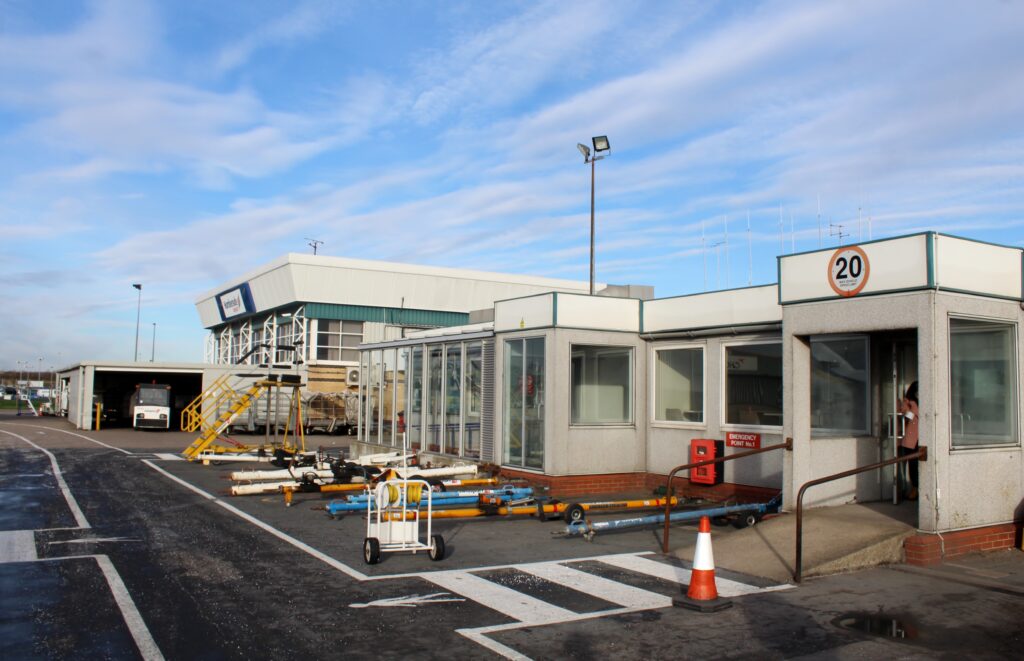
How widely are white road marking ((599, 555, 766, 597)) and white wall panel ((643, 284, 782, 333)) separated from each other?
609cm

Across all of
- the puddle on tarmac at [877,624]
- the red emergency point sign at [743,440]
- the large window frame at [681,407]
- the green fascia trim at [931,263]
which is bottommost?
the puddle on tarmac at [877,624]

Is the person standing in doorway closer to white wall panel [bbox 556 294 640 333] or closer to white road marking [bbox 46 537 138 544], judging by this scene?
white wall panel [bbox 556 294 640 333]

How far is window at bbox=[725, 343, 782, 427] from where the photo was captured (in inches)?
576

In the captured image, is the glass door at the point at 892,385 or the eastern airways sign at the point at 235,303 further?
the eastern airways sign at the point at 235,303

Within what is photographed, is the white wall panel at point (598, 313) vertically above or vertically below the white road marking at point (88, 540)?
above

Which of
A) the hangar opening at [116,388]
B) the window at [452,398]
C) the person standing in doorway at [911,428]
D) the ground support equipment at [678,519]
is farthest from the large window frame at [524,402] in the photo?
the hangar opening at [116,388]

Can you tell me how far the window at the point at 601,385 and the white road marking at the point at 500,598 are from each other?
7712 mm

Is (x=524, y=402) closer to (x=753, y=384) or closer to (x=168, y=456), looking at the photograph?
(x=753, y=384)

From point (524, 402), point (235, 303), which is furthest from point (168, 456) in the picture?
point (235, 303)

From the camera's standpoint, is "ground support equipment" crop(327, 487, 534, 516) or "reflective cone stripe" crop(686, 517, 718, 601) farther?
"ground support equipment" crop(327, 487, 534, 516)

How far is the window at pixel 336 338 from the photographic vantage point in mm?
46375

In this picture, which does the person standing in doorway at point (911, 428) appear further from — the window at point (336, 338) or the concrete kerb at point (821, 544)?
the window at point (336, 338)

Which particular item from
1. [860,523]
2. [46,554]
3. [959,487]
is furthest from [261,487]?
[959,487]

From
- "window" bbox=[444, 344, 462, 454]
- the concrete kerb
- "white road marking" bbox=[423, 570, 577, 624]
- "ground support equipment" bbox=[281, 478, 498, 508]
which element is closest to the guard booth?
the concrete kerb
